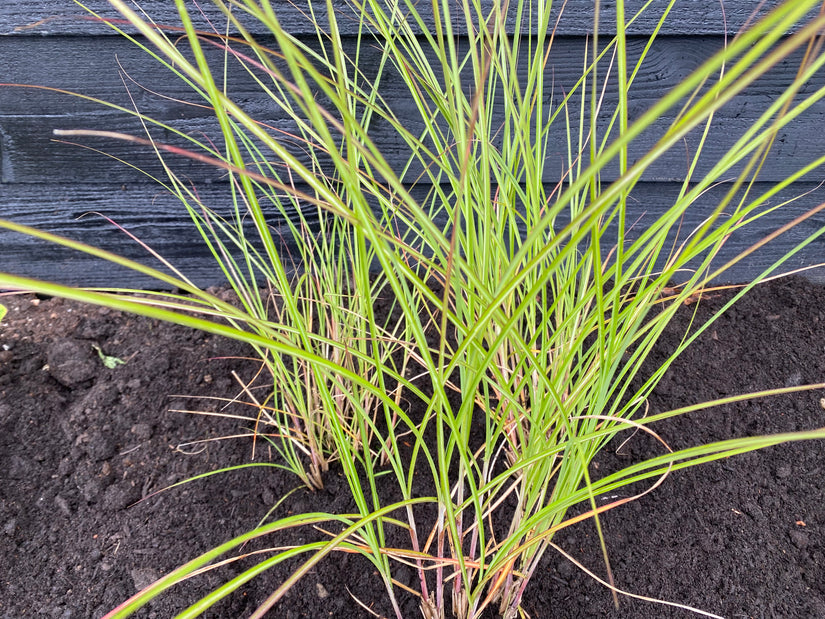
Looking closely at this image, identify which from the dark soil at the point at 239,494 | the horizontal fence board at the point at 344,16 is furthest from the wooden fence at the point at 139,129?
the dark soil at the point at 239,494

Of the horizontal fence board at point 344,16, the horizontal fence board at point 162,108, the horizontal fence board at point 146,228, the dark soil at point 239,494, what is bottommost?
the dark soil at point 239,494

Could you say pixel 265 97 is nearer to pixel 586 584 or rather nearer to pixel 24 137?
pixel 24 137

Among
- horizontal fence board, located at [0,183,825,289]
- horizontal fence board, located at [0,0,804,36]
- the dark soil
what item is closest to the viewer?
the dark soil

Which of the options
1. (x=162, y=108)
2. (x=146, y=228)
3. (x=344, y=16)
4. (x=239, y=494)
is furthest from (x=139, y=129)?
(x=239, y=494)

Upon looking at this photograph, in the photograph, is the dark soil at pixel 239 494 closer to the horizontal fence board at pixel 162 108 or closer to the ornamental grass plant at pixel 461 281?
the ornamental grass plant at pixel 461 281

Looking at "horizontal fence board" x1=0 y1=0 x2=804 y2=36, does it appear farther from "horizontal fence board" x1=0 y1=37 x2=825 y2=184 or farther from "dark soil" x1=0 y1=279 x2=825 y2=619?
"dark soil" x1=0 y1=279 x2=825 y2=619

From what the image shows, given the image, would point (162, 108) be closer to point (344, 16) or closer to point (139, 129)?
point (139, 129)

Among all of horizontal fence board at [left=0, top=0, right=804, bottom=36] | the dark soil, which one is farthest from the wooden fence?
the dark soil
